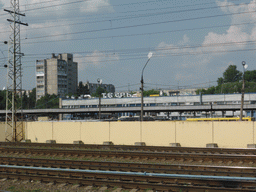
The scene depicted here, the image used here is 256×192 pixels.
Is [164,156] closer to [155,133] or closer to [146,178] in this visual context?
[146,178]

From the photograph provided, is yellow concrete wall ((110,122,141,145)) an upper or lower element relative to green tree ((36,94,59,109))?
lower

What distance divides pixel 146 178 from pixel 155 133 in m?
13.3

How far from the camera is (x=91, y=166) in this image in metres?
13.4

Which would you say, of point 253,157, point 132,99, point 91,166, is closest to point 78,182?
point 91,166

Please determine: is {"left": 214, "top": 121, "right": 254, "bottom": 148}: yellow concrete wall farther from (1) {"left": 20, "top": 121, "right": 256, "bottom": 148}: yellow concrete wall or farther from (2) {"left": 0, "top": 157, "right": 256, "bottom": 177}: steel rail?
(2) {"left": 0, "top": 157, "right": 256, "bottom": 177}: steel rail

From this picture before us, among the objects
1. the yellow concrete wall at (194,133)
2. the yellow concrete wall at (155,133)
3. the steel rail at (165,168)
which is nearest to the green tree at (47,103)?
the yellow concrete wall at (155,133)

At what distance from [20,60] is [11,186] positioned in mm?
22161

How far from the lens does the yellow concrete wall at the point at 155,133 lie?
71.7ft

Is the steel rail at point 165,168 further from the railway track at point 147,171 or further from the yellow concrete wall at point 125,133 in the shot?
the yellow concrete wall at point 125,133

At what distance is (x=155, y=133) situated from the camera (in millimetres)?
24141

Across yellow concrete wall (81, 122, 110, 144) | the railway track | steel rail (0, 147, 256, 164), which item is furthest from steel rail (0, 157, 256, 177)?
yellow concrete wall (81, 122, 110, 144)

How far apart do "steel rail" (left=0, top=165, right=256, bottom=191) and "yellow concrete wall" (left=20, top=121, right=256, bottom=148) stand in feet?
37.7

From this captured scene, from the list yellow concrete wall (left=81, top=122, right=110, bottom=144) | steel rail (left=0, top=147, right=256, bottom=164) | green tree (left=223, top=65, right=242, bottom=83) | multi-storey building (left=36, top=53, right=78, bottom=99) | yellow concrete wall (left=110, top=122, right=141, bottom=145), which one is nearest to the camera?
steel rail (left=0, top=147, right=256, bottom=164)

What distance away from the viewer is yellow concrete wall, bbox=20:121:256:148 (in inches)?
860
